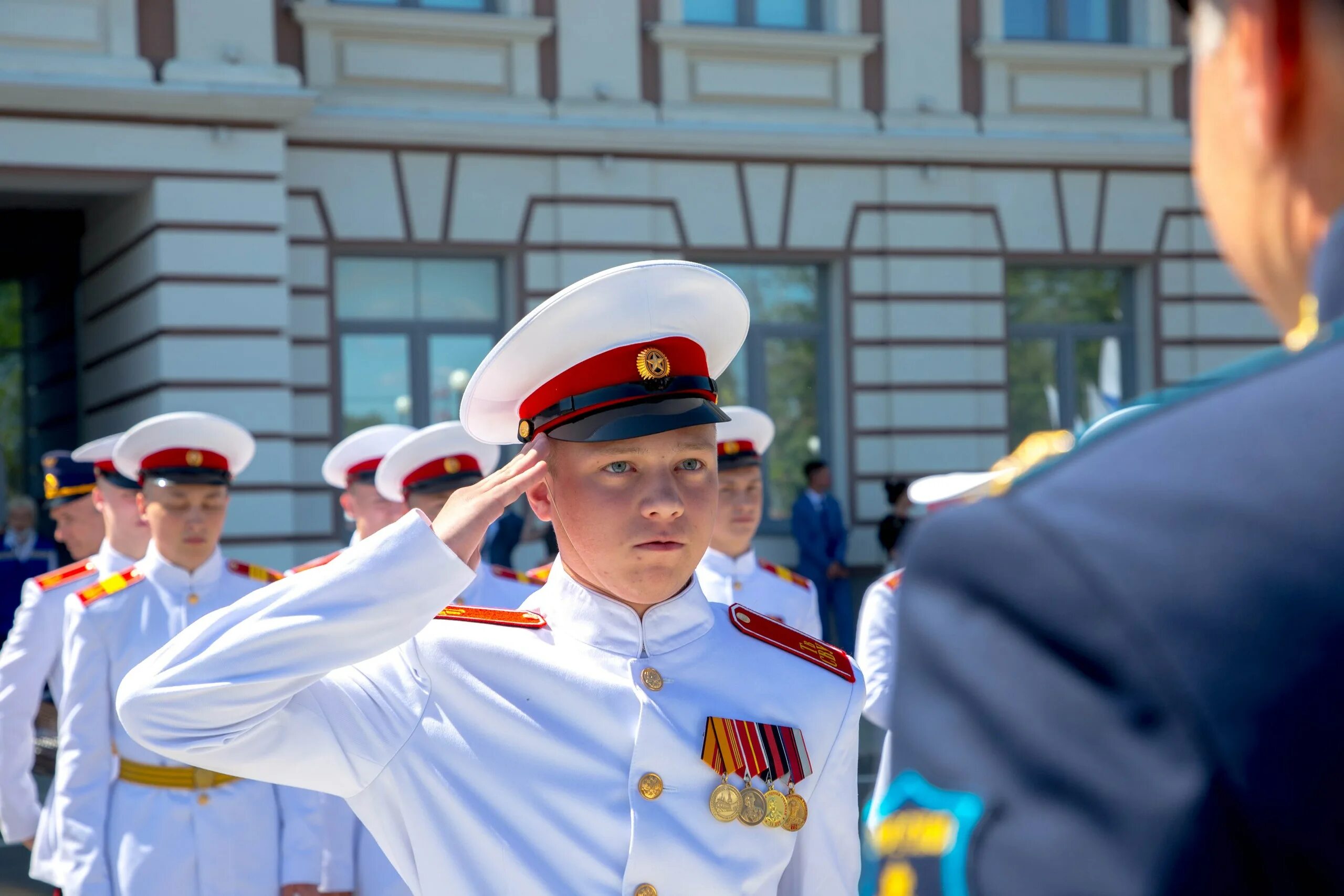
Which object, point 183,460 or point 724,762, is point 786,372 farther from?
point 724,762

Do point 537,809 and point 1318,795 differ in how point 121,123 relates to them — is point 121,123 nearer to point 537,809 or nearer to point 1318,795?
point 537,809

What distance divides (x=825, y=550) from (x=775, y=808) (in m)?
10.6

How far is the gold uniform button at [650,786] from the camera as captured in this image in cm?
226

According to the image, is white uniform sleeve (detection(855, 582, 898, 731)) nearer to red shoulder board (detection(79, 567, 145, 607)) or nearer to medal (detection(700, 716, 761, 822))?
red shoulder board (detection(79, 567, 145, 607))

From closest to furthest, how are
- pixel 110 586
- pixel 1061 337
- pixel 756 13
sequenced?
1. pixel 110 586
2. pixel 756 13
3. pixel 1061 337

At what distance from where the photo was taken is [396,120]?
1208 cm

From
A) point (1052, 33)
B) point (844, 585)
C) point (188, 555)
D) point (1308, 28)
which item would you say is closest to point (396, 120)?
point (844, 585)

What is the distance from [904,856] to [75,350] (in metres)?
13.9

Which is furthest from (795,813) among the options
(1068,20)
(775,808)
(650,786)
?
(1068,20)

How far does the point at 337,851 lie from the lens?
16.1 ft

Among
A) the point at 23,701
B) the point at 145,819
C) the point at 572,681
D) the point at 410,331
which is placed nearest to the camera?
the point at 572,681

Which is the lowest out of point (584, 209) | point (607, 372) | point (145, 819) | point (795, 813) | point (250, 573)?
point (145, 819)

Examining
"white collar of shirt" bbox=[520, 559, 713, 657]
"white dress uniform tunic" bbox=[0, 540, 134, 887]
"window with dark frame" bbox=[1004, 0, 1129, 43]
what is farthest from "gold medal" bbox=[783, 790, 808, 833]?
"window with dark frame" bbox=[1004, 0, 1129, 43]

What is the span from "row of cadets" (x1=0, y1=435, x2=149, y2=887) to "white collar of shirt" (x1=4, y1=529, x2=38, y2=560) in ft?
20.3
